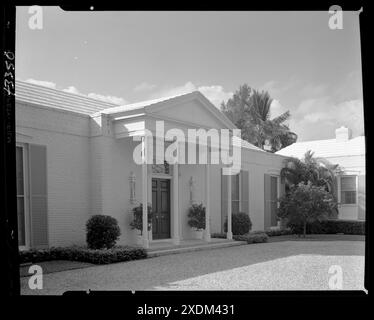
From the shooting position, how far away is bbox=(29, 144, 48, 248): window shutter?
723 cm

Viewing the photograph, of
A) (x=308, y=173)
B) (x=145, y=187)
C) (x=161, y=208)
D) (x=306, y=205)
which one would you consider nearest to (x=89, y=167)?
(x=145, y=187)

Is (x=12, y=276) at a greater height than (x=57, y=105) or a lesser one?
lesser

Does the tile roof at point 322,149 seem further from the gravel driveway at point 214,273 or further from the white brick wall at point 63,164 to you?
the white brick wall at point 63,164

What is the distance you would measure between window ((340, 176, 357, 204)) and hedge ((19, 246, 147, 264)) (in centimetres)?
905

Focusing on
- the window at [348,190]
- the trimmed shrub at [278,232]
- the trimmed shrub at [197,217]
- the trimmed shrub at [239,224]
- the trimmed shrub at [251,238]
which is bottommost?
the trimmed shrub at [278,232]

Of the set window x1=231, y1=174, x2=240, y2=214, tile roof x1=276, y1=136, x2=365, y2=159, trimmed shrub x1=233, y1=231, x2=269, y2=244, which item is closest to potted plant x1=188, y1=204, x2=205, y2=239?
trimmed shrub x1=233, y1=231, x2=269, y2=244

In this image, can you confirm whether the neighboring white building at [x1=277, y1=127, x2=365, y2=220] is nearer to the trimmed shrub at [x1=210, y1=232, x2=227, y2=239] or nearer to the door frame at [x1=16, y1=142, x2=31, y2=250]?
the trimmed shrub at [x1=210, y1=232, x2=227, y2=239]

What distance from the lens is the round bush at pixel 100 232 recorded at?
7539 mm

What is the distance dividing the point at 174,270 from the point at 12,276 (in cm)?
374

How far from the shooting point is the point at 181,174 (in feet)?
34.4

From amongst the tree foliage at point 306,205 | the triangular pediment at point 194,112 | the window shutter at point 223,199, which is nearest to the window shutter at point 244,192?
the window shutter at point 223,199

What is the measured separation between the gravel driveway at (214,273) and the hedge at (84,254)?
25cm
